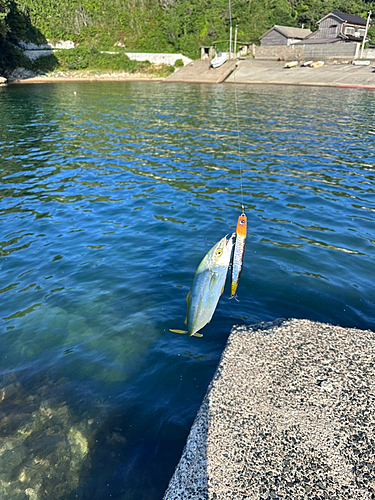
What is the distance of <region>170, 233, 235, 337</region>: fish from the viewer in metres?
3.90

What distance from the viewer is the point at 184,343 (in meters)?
6.00

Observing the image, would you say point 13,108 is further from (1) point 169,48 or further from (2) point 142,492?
(1) point 169,48

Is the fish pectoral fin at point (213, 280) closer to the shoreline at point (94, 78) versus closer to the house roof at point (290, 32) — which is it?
the shoreline at point (94, 78)

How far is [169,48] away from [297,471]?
86.2 meters

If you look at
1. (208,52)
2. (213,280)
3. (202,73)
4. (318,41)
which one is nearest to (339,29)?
(318,41)

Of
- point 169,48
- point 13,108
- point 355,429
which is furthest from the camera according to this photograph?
point 169,48

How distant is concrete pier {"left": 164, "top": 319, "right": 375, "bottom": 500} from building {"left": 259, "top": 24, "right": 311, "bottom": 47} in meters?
77.2

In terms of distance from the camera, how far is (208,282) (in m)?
4.05

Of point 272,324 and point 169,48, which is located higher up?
point 169,48

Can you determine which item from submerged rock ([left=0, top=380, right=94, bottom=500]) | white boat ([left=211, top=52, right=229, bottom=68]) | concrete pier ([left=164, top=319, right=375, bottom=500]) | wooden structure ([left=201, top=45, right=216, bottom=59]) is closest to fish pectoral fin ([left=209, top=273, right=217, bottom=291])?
concrete pier ([left=164, top=319, right=375, bottom=500])

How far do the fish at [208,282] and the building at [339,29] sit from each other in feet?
242

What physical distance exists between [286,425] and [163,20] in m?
92.5

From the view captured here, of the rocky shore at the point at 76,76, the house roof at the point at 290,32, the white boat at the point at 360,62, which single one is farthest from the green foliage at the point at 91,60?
the white boat at the point at 360,62

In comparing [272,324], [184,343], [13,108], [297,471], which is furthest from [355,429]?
[13,108]
